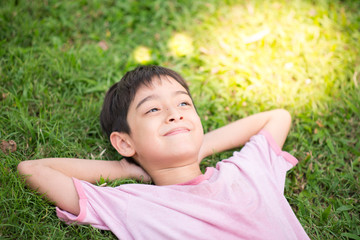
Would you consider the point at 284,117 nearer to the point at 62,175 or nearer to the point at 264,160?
the point at 264,160

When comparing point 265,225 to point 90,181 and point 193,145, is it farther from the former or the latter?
point 90,181

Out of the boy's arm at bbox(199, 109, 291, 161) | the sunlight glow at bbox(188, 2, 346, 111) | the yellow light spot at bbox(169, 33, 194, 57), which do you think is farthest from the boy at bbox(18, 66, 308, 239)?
the yellow light spot at bbox(169, 33, 194, 57)

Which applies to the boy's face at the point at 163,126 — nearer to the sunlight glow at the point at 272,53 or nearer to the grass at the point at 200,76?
the grass at the point at 200,76

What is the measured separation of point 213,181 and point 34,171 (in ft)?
4.36


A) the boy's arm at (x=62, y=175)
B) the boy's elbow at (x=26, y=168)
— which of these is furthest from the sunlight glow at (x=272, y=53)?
the boy's elbow at (x=26, y=168)

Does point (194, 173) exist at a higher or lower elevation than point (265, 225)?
higher

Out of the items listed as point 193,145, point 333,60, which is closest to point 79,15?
point 193,145

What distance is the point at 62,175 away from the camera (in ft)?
7.84

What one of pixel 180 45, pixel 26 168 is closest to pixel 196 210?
pixel 26 168

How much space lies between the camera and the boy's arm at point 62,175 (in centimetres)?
233

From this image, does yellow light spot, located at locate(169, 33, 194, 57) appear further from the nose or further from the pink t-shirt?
the pink t-shirt

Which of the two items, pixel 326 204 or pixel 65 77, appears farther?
pixel 65 77

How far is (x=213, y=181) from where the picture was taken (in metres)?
2.51

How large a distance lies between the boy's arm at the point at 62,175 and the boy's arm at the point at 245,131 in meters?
0.86
